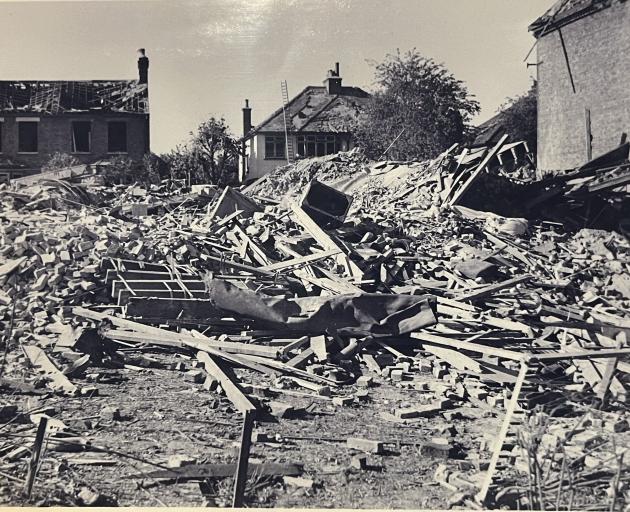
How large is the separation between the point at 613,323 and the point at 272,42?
15.9 feet

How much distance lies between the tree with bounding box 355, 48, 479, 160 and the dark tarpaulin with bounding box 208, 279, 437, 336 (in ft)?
60.7

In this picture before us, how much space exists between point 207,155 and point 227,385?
28.1m

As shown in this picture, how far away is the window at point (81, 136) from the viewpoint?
84.4 ft

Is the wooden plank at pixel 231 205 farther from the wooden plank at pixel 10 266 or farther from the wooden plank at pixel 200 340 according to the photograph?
the wooden plank at pixel 200 340

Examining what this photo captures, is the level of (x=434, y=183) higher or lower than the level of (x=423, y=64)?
lower

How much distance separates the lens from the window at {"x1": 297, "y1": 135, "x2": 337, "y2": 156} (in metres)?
34.7

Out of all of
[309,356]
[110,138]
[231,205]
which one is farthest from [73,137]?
[309,356]

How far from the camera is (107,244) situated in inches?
364

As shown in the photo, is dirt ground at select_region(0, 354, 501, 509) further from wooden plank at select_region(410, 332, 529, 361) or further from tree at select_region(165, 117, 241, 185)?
tree at select_region(165, 117, 241, 185)

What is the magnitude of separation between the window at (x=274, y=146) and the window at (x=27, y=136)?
14237mm

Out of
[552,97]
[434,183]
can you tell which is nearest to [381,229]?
[434,183]

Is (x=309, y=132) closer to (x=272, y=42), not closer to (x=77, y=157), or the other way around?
(x=77, y=157)

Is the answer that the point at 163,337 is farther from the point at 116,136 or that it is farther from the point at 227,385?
the point at 116,136

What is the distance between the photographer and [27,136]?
21.9 metres
